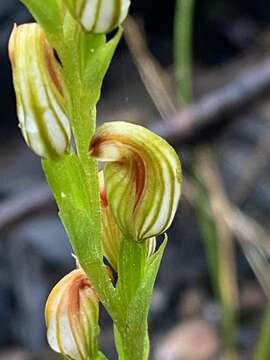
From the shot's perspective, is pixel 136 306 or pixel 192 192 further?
pixel 192 192

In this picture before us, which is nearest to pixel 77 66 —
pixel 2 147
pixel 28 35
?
pixel 28 35

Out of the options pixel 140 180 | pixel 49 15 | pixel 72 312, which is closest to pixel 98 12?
pixel 49 15

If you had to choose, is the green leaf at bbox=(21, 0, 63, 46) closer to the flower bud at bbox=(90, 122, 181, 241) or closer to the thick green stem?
the flower bud at bbox=(90, 122, 181, 241)

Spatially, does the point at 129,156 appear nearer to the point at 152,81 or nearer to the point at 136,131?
the point at 136,131

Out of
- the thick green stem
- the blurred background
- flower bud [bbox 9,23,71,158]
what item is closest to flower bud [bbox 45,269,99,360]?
the thick green stem

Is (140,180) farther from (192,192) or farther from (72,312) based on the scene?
(192,192)

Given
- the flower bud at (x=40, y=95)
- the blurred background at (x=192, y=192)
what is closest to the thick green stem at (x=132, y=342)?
the flower bud at (x=40, y=95)

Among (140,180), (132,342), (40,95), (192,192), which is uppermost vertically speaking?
(40,95)
